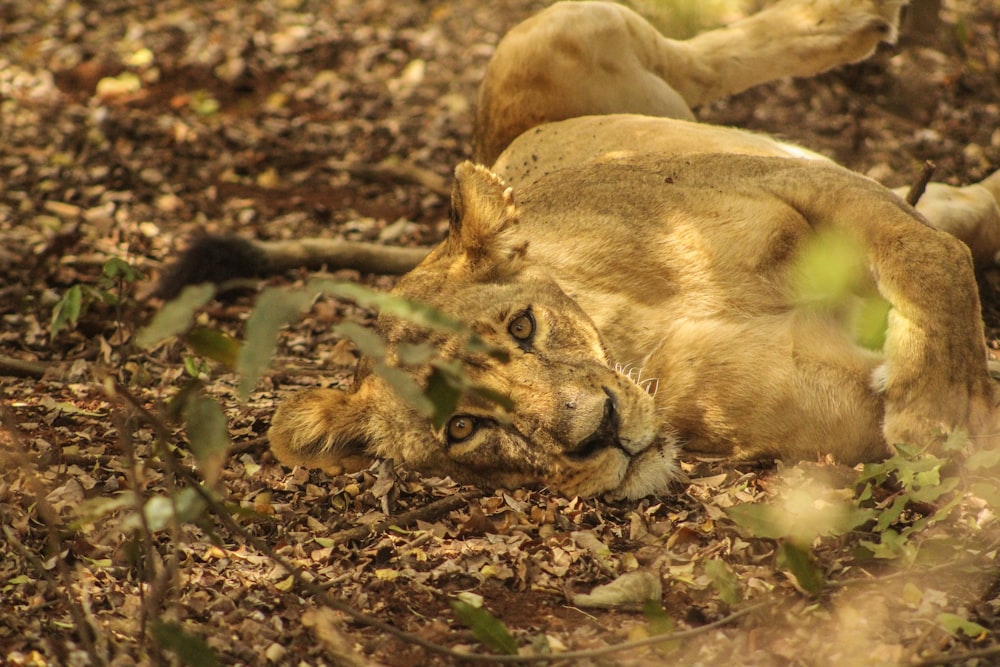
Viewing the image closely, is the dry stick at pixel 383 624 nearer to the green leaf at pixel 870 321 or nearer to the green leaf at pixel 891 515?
the green leaf at pixel 891 515

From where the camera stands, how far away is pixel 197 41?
32.3 ft

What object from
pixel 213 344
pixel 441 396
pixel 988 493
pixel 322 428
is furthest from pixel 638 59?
pixel 441 396

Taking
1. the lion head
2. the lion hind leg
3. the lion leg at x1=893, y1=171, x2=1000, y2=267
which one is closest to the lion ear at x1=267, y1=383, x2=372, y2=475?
the lion head

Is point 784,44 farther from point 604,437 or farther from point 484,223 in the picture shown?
point 604,437

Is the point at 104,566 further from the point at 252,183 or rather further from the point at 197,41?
the point at 197,41

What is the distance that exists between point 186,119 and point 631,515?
20.4 feet

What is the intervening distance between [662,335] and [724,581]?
1324mm

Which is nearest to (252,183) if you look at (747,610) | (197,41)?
(197,41)

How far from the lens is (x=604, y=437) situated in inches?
149

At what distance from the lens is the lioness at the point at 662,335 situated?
3.82m

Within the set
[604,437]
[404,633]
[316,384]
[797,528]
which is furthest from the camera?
[316,384]

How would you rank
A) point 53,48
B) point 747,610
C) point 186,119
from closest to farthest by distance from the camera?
point 747,610, point 186,119, point 53,48

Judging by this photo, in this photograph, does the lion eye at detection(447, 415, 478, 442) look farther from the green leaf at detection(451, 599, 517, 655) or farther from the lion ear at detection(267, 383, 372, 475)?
the green leaf at detection(451, 599, 517, 655)

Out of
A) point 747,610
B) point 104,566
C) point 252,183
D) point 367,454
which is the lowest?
point 252,183
